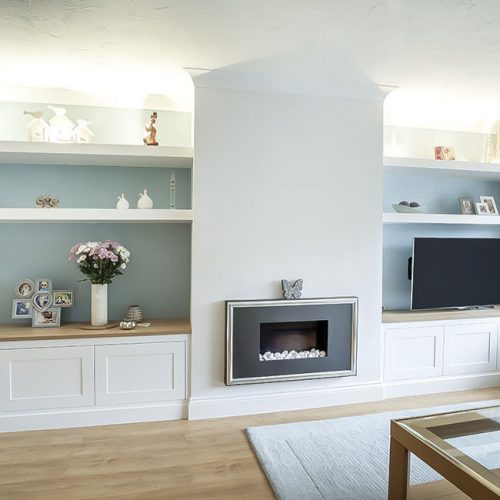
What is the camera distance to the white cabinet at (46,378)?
2.81m

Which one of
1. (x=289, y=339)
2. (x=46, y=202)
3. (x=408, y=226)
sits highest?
(x=46, y=202)

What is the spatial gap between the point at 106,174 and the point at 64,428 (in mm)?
1959

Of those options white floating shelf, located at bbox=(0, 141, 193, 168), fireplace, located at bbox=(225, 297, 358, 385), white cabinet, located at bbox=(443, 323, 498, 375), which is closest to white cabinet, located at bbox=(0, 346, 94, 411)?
fireplace, located at bbox=(225, 297, 358, 385)

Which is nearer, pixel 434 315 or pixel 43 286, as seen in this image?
pixel 43 286

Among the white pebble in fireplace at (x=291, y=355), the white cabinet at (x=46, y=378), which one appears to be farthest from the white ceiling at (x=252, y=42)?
the white pebble in fireplace at (x=291, y=355)

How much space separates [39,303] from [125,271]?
68 cm

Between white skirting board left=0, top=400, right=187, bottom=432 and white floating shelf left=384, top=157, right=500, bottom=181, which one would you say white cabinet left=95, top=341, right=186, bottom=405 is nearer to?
white skirting board left=0, top=400, right=187, bottom=432

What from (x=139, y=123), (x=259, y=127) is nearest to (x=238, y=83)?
(x=259, y=127)

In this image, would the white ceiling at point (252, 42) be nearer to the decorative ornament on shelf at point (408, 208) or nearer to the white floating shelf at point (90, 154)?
the white floating shelf at point (90, 154)

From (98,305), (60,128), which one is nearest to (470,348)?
(98,305)

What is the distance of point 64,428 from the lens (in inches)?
113

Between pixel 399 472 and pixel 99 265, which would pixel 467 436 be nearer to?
pixel 399 472

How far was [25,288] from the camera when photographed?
315cm

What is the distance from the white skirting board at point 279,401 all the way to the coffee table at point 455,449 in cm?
123
